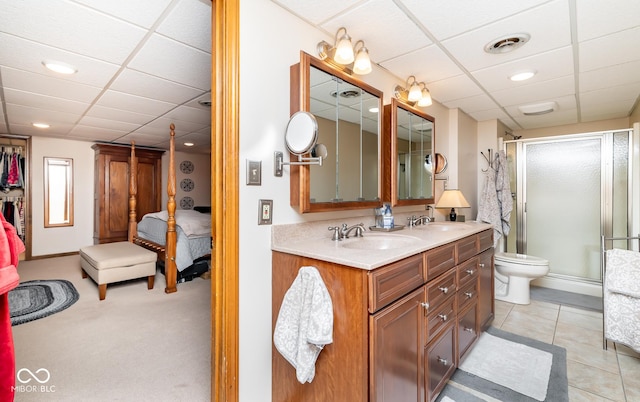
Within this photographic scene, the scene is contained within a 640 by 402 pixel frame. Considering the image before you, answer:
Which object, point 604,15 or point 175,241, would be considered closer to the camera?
point 604,15

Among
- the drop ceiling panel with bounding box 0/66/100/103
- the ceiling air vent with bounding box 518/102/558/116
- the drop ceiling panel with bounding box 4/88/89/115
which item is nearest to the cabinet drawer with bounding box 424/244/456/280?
the ceiling air vent with bounding box 518/102/558/116

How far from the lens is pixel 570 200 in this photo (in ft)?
12.1

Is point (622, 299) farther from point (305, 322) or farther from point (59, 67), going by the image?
point (59, 67)

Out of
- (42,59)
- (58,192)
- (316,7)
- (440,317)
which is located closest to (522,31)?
(316,7)

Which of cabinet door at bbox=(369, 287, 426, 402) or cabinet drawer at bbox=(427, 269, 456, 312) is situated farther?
cabinet drawer at bbox=(427, 269, 456, 312)

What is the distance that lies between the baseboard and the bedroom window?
778cm

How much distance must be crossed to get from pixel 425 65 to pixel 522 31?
2.12ft

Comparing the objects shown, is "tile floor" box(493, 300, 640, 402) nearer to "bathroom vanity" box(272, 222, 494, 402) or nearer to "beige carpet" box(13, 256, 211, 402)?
"bathroom vanity" box(272, 222, 494, 402)

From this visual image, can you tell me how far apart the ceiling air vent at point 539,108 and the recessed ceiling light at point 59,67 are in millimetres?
4381

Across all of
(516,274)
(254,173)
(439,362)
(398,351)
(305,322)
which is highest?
(254,173)

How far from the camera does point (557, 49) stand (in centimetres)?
202

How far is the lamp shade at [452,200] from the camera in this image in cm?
297

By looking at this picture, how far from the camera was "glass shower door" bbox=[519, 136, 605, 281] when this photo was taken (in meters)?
3.52

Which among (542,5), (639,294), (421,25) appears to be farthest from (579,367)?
(421,25)
